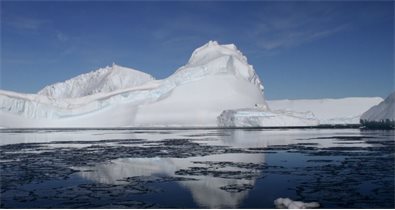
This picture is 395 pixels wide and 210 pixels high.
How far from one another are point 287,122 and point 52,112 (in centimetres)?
A: 3248

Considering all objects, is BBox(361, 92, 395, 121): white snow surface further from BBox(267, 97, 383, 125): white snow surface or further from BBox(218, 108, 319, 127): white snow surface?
BBox(267, 97, 383, 125): white snow surface

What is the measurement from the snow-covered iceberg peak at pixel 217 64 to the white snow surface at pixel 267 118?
13.1 m

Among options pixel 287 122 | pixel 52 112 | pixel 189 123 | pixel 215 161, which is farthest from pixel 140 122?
pixel 215 161

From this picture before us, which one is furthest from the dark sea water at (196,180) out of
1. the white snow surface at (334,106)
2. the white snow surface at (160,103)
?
the white snow surface at (334,106)

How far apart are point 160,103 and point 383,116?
30.4 m

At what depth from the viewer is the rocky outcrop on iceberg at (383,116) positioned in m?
39.6

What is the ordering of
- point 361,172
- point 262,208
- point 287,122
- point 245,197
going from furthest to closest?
point 287,122, point 361,172, point 245,197, point 262,208

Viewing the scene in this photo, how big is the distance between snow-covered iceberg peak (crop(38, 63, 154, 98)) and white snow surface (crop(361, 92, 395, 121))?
47.5 m

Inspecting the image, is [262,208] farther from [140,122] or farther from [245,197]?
[140,122]

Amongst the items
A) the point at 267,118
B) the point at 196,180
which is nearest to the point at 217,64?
the point at 267,118

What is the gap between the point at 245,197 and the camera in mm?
8062

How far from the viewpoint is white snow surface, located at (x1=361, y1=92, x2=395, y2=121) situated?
129 feet

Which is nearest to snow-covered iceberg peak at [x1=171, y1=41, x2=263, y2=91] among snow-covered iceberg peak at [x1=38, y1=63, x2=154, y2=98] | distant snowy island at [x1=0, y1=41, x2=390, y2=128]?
distant snowy island at [x1=0, y1=41, x2=390, y2=128]

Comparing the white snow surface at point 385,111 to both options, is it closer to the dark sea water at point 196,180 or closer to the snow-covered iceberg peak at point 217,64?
the snow-covered iceberg peak at point 217,64
